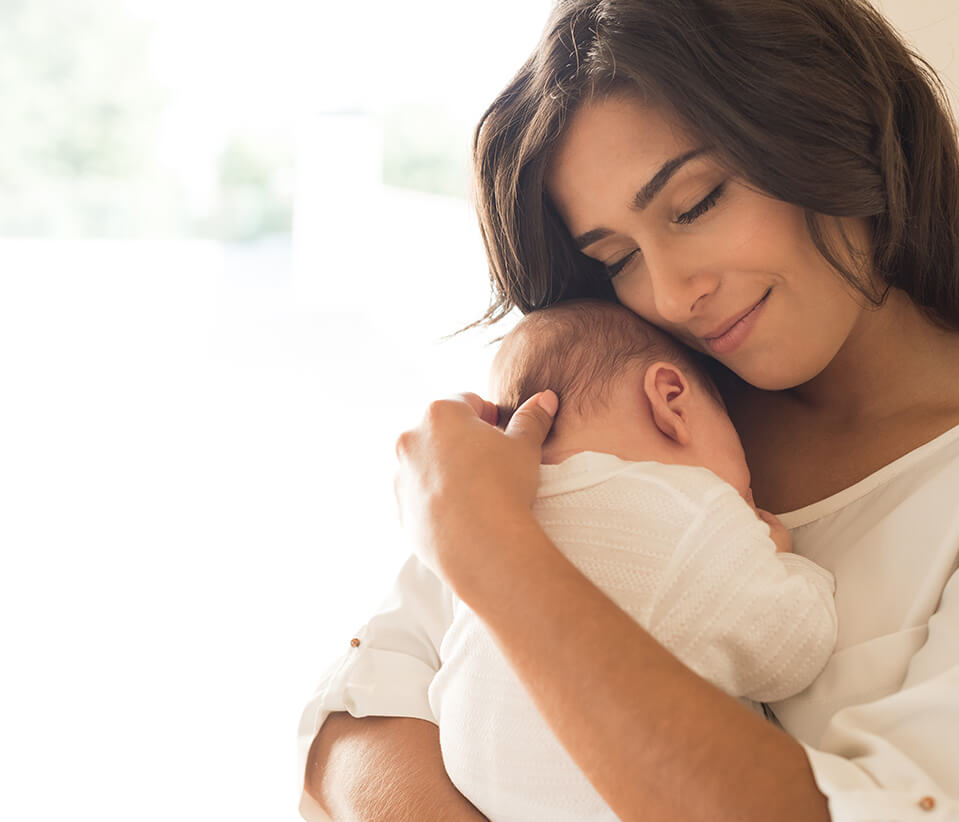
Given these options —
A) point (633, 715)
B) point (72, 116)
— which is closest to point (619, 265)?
point (633, 715)

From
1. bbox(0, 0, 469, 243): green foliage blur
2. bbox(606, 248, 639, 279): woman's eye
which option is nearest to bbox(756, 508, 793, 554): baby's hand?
bbox(606, 248, 639, 279): woman's eye

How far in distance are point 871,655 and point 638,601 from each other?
252 millimetres

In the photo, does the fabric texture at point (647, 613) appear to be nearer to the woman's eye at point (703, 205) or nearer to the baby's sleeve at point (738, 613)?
the baby's sleeve at point (738, 613)

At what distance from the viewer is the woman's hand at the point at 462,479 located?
36.3 inches

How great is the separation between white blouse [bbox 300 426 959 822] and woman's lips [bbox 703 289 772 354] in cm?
24

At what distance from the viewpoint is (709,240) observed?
1.22 meters

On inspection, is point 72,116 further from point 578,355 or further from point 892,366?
point 892,366

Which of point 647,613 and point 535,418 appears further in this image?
point 535,418

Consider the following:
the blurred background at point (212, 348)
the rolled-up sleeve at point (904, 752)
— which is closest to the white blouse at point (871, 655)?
the rolled-up sleeve at point (904, 752)

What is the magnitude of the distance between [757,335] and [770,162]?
23 centimetres

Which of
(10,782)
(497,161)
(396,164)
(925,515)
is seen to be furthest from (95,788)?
(396,164)

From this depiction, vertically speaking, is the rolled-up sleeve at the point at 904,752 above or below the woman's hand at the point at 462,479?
below

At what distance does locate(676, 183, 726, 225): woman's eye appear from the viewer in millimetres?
1211

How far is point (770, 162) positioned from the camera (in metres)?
1.16
